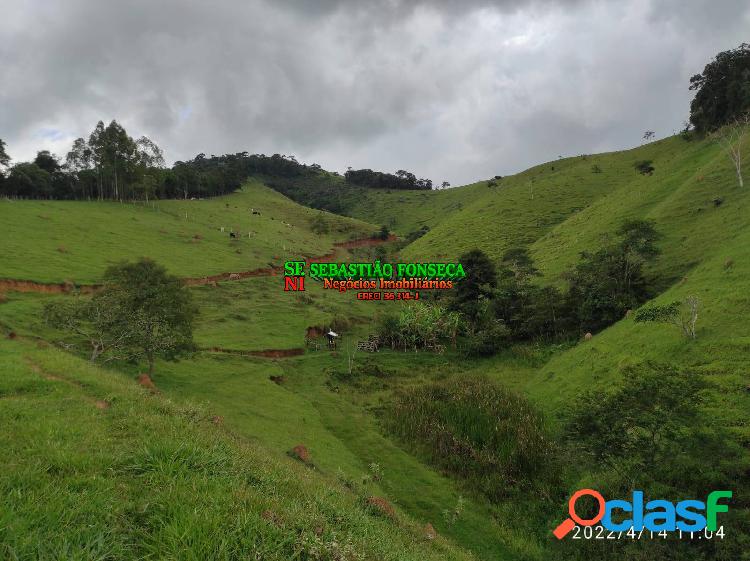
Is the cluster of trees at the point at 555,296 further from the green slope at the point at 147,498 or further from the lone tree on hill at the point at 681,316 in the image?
the green slope at the point at 147,498

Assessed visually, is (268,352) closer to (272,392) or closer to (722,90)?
(272,392)

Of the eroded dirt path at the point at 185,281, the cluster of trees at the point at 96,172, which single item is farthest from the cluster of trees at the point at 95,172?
the eroded dirt path at the point at 185,281

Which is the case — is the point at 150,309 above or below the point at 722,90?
below

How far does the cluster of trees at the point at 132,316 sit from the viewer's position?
2717 cm

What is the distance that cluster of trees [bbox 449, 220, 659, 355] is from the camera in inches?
1521

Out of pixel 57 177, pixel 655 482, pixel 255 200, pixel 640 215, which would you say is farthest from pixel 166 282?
pixel 255 200

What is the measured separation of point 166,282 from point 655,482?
1331 inches

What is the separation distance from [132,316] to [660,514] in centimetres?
3120

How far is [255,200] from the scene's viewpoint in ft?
515

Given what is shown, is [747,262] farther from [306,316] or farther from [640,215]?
[306,316]

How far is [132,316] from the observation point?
92.0ft

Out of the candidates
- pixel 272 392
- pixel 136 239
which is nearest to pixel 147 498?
pixel 272 392

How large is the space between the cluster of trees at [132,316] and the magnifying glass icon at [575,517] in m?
25.5

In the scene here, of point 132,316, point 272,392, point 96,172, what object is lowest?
point 272,392
